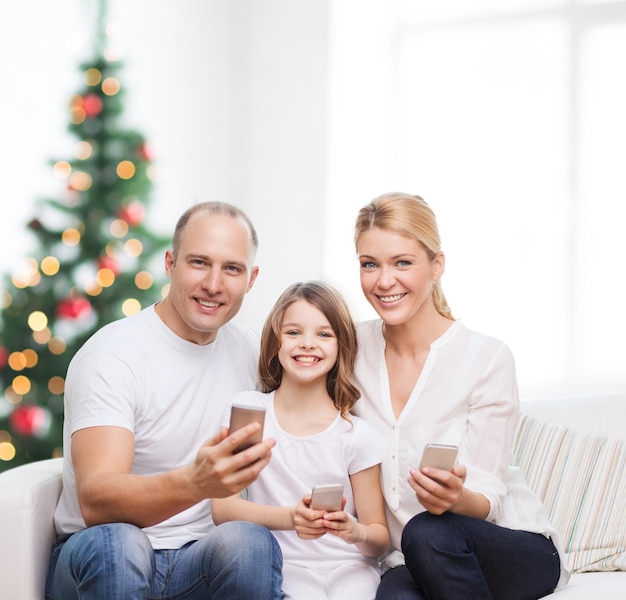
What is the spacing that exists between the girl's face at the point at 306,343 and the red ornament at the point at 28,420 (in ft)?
5.97

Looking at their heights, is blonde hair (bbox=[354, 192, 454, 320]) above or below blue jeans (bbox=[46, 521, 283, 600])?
above

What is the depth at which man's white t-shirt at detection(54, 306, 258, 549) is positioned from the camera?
1790mm

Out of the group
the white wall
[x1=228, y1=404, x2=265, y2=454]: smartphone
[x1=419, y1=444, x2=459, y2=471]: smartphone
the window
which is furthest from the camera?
the white wall

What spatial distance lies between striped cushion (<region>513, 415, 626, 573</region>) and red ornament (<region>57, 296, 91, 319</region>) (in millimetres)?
1945

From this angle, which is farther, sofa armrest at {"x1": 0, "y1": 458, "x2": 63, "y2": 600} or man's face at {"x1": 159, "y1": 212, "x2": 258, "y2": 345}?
man's face at {"x1": 159, "y1": 212, "x2": 258, "y2": 345}

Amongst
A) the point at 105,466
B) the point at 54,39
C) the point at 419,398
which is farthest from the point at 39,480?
the point at 54,39

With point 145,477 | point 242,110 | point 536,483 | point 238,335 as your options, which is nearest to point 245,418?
point 145,477

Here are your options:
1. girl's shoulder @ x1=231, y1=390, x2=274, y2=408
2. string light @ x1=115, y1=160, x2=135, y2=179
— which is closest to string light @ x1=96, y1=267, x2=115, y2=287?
string light @ x1=115, y1=160, x2=135, y2=179

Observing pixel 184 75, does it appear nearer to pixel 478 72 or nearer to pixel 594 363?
pixel 478 72

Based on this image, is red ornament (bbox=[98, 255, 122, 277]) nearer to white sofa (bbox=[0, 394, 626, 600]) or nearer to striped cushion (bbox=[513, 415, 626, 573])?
white sofa (bbox=[0, 394, 626, 600])

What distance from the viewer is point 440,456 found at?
1593 mm

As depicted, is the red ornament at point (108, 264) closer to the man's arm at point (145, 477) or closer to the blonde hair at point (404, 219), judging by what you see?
the blonde hair at point (404, 219)

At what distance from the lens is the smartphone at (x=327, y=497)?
1.62 metres

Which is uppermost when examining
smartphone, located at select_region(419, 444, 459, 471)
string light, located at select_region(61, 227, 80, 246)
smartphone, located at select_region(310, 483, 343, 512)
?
string light, located at select_region(61, 227, 80, 246)
